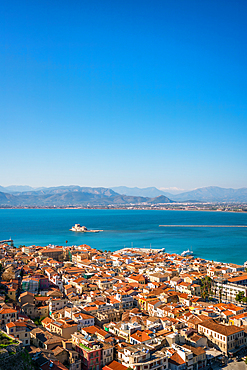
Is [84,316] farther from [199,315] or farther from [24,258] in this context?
[24,258]

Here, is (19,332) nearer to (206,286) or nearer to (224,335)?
(224,335)

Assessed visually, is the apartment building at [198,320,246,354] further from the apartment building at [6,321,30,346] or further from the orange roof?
the apartment building at [6,321,30,346]

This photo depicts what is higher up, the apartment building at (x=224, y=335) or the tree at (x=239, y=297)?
the apartment building at (x=224, y=335)

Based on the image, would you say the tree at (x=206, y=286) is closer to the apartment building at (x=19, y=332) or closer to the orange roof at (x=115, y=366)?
the orange roof at (x=115, y=366)

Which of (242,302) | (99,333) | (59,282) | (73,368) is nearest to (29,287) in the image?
(59,282)

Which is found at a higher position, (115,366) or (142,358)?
(142,358)

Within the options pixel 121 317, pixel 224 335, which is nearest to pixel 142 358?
pixel 224 335

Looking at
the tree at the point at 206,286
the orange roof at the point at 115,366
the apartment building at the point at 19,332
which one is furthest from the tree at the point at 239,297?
the apartment building at the point at 19,332

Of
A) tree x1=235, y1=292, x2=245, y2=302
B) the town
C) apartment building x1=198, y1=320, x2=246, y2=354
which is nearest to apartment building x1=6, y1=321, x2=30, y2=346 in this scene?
the town
